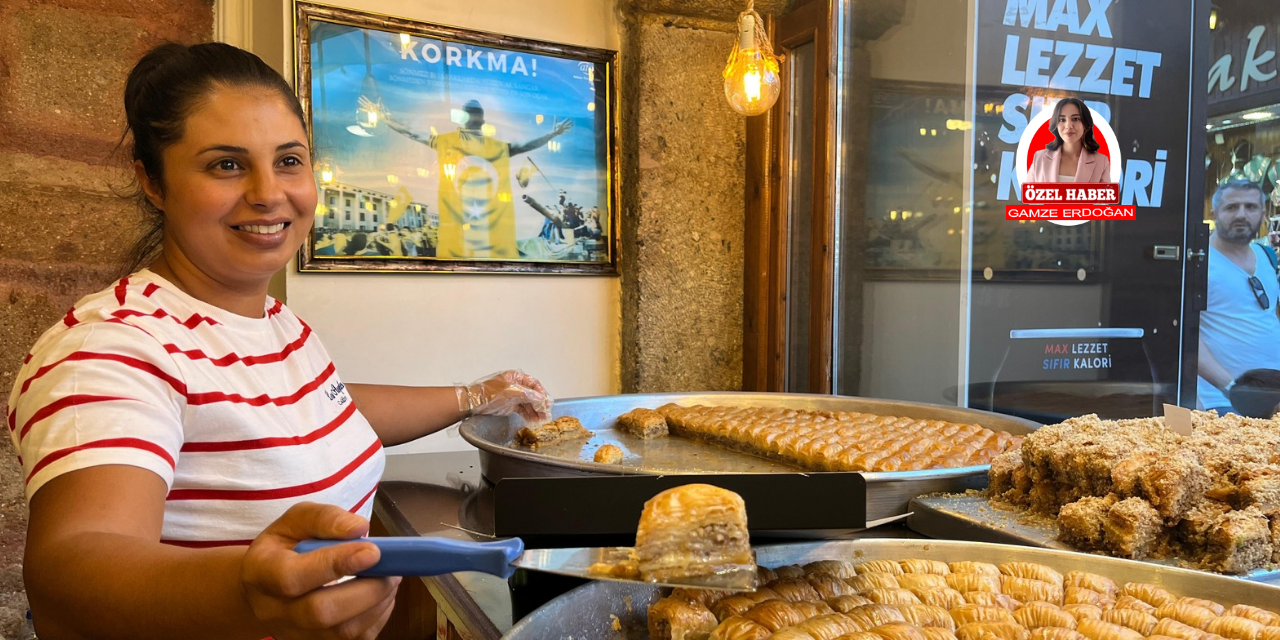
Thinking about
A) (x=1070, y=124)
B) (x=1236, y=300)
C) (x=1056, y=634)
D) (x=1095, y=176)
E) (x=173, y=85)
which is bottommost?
(x=1056, y=634)

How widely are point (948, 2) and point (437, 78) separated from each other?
2498mm

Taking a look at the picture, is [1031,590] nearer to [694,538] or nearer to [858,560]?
[858,560]

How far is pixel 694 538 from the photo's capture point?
93 cm

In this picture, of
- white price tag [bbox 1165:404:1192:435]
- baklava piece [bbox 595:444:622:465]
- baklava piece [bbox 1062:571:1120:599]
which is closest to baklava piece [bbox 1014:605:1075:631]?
baklava piece [bbox 1062:571:1120:599]

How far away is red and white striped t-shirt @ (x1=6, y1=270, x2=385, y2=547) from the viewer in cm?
107

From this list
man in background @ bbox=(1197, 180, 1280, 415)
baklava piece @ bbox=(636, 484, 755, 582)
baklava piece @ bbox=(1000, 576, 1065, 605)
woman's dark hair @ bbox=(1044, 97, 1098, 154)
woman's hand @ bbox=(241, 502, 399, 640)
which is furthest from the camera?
woman's dark hair @ bbox=(1044, 97, 1098, 154)

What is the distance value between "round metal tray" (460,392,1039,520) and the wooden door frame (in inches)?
35.5

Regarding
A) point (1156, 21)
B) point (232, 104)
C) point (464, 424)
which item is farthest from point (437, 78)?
point (1156, 21)

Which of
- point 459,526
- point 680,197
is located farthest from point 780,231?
point 459,526

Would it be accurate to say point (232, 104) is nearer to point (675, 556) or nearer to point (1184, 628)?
point (675, 556)

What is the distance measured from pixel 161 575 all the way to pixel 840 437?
187 centimetres

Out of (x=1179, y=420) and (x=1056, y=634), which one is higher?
(x=1179, y=420)

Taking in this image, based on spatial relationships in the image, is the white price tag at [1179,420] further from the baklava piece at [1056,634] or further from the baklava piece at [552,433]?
the baklava piece at [552,433]

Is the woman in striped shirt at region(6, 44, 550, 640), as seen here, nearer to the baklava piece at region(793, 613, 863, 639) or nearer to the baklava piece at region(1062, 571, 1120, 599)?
the baklava piece at region(793, 613, 863, 639)
